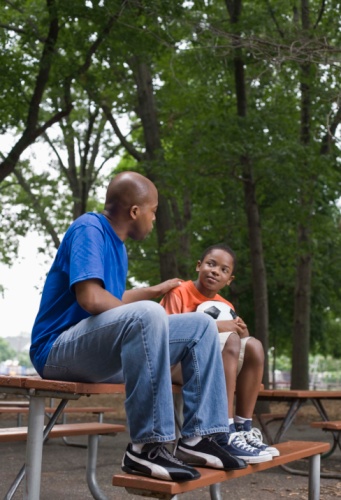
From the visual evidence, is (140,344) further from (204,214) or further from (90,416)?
(204,214)

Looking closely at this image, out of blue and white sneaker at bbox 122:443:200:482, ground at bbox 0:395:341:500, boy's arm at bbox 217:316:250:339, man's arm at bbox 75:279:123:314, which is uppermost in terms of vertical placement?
man's arm at bbox 75:279:123:314

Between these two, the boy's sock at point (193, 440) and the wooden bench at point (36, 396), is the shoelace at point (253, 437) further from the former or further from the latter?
the wooden bench at point (36, 396)

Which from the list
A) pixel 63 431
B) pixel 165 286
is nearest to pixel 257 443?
pixel 165 286

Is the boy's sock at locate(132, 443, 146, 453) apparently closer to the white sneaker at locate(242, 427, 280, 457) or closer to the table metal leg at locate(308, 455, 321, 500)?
the white sneaker at locate(242, 427, 280, 457)

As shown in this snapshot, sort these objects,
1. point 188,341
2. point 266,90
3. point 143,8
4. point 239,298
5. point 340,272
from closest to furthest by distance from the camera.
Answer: point 188,341
point 143,8
point 266,90
point 340,272
point 239,298

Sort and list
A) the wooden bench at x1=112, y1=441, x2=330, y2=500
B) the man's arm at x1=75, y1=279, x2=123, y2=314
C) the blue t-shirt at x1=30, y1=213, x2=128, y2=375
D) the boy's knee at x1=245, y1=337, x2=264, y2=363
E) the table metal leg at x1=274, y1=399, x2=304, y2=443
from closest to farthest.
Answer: the wooden bench at x1=112, y1=441, x2=330, y2=500
the man's arm at x1=75, y1=279, x2=123, y2=314
the blue t-shirt at x1=30, y1=213, x2=128, y2=375
the boy's knee at x1=245, y1=337, x2=264, y2=363
the table metal leg at x1=274, y1=399, x2=304, y2=443

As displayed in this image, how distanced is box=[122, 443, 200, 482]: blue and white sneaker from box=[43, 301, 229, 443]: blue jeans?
55 millimetres

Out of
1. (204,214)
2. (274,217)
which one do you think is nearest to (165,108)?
(204,214)

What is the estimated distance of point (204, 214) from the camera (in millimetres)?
16375

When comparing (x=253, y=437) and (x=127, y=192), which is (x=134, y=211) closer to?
(x=127, y=192)

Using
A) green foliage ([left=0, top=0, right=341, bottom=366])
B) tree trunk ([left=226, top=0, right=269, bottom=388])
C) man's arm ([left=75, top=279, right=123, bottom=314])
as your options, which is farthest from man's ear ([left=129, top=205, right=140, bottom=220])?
tree trunk ([left=226, top=0, right=269, bottom=388])

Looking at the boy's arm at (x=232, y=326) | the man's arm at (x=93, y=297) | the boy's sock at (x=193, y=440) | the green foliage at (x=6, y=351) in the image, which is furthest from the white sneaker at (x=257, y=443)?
the green foliage at (x=6, y=351)

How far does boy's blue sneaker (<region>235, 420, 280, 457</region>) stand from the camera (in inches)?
138

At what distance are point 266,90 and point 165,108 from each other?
8.16 ft
